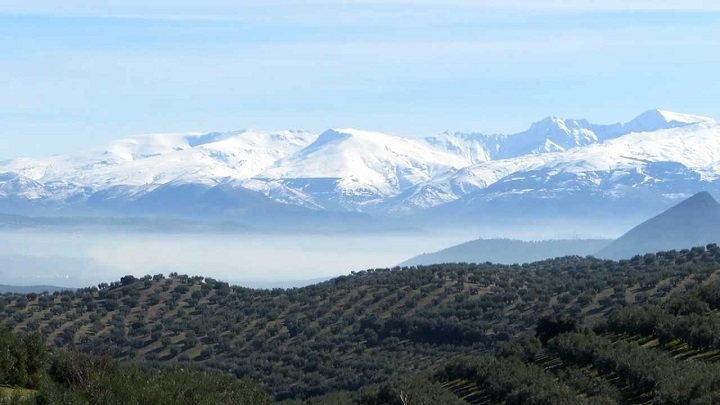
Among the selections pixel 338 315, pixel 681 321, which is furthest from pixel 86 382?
pixel 338 315

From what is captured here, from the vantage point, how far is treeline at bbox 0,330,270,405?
36844 millimetres

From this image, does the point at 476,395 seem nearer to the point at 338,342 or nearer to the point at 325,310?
the point at 338,342

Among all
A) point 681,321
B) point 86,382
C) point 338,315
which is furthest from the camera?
point 338,315

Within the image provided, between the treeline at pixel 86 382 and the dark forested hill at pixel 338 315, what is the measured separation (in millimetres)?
43962

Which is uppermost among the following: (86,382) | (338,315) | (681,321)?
(338,315)

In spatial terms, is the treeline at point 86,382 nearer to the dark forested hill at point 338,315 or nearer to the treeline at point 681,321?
the treeline at point 681,321

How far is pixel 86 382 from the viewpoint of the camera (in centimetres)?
3950

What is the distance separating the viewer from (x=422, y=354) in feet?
327

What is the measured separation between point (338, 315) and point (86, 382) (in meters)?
75.4

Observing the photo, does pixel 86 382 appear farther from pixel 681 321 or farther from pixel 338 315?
pixel 338 315

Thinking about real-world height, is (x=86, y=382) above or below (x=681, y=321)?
below

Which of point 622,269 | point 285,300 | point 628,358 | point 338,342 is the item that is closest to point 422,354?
point 338,342

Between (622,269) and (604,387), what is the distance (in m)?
77.1

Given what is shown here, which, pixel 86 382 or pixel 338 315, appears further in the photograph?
pixel 338 315
